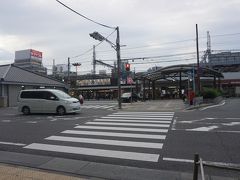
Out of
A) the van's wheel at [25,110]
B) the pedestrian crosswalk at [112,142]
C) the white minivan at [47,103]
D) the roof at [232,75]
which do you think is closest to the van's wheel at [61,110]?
the white minivan at [47,103]

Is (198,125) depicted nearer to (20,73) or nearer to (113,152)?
(113,152)

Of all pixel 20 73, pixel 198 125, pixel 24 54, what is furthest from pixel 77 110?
pixel 24 54

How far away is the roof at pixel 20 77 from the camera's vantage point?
34469mm

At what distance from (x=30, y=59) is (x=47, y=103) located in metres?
65.4

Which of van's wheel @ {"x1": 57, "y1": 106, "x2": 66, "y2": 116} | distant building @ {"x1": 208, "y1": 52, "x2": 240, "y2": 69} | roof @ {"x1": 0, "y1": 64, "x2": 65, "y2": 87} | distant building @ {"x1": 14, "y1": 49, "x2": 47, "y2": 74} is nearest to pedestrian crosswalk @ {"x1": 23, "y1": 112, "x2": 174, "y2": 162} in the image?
van's wheel @ {"x1": 57, "y1": 106, "x2": 66, "y2": 116}

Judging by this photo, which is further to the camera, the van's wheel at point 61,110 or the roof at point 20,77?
the roof at point 20,77

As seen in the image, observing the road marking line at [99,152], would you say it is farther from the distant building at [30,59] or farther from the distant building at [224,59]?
the distant building at [30,59]

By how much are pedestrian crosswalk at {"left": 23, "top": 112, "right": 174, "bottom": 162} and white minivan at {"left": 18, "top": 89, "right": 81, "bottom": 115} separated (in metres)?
7.62

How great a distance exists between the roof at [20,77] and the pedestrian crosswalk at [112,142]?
75.3ft

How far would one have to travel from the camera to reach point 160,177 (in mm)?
6773

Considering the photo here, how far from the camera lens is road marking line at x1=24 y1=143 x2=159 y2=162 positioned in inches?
335

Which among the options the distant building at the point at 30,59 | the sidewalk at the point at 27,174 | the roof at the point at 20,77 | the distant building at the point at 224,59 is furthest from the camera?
the distant building at the point at 30,59

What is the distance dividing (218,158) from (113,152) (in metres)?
2.85

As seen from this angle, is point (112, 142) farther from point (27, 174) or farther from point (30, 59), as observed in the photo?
point (30, 59)
